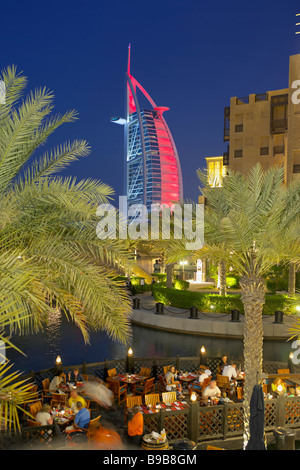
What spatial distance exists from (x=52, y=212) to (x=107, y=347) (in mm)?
14239

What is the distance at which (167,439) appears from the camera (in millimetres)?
9172

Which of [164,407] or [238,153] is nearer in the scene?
[164,407]

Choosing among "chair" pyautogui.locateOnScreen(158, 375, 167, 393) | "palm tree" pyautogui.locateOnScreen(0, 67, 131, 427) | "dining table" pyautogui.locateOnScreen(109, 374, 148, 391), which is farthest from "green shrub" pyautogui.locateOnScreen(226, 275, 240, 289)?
"palm tree" pyautogui.locateOnScreen(0, 67, 131, 427)

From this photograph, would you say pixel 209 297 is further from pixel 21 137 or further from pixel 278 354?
pixel 21 137

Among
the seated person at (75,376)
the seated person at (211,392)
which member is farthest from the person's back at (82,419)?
the seated person at (211,392)

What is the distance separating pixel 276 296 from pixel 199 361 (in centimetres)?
1096

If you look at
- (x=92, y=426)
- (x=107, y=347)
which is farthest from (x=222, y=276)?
(x=92, y=426)

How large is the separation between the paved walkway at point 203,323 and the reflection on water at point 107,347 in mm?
489

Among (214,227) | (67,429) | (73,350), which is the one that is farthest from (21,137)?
(73,350)

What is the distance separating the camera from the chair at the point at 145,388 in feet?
41.5

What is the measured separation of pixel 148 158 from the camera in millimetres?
142250

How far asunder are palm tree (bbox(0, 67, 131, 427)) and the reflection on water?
1072 cm

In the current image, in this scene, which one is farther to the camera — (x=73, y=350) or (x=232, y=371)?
(x=73, y=350)

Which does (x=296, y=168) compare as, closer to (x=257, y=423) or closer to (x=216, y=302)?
(x=216, y=302)
